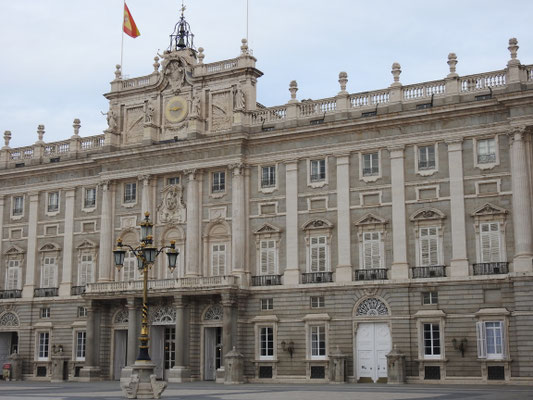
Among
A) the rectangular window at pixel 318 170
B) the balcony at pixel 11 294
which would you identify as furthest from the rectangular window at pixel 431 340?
the balcony at pixel 11 294

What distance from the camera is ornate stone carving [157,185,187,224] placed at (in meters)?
49.0

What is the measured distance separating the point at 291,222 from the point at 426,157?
838 cm

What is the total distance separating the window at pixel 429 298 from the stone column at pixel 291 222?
283 inches

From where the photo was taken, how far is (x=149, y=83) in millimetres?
51969

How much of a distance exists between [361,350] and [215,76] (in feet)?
61.6

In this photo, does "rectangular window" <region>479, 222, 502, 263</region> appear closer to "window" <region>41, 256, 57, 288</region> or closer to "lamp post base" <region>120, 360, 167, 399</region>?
"lamp post base" <region>120, 360, 167, 399</region>

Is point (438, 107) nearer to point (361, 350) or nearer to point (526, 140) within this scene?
point (526, 140)

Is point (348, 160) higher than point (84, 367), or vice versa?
point (348, 160)

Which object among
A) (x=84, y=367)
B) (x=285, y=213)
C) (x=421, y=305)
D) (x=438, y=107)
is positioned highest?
(x=438, y=107)

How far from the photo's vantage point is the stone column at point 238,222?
1821 inches

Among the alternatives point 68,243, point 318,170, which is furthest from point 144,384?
point 68,243

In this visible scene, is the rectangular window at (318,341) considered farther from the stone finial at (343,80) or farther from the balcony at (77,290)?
the balcony at (77,290)

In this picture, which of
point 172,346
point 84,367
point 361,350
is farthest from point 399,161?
point 84,367

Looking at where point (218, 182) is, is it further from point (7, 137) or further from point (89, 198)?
point (7, 137)
